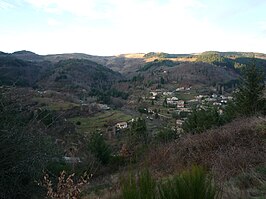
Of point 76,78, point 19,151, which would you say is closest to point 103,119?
point 19,151

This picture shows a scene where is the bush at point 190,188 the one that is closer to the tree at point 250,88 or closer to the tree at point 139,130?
the tree at point 139,130

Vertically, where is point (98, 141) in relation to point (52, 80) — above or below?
above

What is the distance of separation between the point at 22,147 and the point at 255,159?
13.4 ft

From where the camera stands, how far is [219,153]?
611 cm

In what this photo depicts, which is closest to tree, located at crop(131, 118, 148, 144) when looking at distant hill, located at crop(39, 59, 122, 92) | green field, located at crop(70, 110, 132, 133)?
green field, located at crop(70, 110, 132, 133)

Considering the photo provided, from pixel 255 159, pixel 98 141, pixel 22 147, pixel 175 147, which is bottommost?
pixel 98 141

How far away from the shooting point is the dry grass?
5281 millimetres

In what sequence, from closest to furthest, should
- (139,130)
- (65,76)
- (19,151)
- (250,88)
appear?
1. (139,130)
2. (19,151)
3. (250,88)
4. (65,76)

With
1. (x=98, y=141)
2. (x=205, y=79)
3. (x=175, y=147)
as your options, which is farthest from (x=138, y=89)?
(x=175, y=147)

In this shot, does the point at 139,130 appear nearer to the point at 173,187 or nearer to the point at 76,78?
the point at 173,187

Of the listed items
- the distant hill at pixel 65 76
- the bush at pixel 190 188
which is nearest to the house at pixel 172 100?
the distant hill at pixel 65 76

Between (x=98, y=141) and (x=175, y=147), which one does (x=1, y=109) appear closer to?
(x=175, y=147)

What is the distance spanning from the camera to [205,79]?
13625 centimetres

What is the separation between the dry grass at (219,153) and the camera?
17.3ft
